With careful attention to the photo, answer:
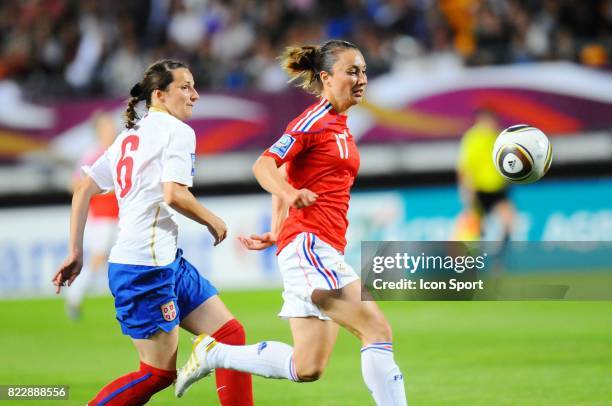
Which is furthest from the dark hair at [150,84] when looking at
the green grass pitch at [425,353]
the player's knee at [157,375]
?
the green grass pitch at [425,353]

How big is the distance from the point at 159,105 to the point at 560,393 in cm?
329

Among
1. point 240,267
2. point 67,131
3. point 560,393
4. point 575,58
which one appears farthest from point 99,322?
point 575,58

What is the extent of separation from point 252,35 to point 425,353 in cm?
884

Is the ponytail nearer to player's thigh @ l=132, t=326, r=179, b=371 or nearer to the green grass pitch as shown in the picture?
player's thigh @ l=132, t=326, r=179, b=371

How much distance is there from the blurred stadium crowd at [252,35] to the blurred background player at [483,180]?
1.53 meters

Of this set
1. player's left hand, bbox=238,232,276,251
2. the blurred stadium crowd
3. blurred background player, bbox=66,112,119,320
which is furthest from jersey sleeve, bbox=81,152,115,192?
the blurred stadium crowd

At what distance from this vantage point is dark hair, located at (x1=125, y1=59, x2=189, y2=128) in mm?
5727

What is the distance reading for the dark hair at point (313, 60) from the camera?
578 centimetres

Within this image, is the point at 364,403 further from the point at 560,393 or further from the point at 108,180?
the point at 108,180

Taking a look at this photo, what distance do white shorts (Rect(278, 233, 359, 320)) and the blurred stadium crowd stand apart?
10339 mm

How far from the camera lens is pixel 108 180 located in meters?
5.80

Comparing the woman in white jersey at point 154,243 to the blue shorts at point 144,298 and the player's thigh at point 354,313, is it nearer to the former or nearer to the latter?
the blue shorts at point 144,298

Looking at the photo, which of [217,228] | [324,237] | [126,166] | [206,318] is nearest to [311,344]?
[324,237]

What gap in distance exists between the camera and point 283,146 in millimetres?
5430
